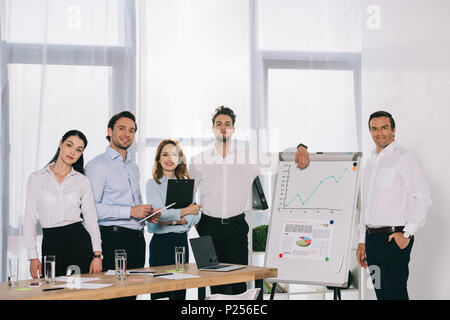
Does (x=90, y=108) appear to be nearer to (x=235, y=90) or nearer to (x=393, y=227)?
(x=235, y=90)

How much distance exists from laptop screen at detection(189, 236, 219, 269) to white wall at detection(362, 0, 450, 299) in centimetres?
179

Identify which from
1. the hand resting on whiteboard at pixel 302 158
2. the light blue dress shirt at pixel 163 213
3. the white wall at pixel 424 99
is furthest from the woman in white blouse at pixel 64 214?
the white wall at pixel 424 99

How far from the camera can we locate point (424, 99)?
14.3 feet

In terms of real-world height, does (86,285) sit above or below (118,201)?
below

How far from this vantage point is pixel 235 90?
521cm

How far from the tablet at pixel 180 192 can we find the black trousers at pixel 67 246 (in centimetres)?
62

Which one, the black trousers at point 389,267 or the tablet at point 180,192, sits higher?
the tablet at point 180,192

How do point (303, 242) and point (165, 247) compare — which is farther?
point (303, 242)

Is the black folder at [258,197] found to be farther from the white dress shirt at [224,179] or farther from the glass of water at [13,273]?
the glass of water at [13,273]

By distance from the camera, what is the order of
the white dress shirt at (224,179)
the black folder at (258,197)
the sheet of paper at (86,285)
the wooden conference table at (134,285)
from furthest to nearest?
the black folder at (258,197) → the white dress shirt at (224,179) → the sheet of paper at (86,285) → the wooden conference table at (134,285)

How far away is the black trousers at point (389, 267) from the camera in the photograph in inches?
148

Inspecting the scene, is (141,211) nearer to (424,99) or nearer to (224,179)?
(224,179)

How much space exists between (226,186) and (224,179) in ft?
0.20

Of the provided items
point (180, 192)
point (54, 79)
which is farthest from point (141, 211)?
point (54, 79)
